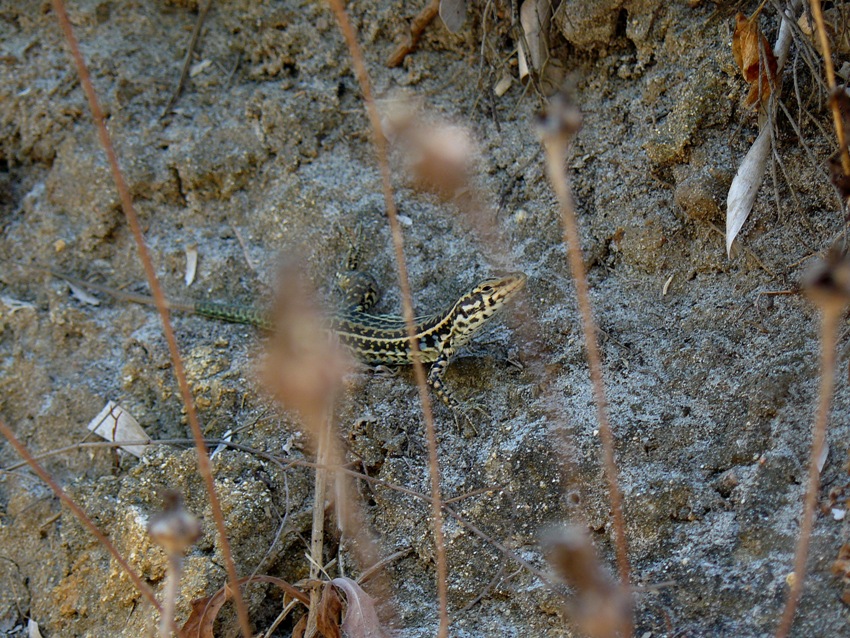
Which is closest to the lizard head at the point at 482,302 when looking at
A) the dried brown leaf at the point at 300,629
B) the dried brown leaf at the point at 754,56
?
the dried brown leaf at the point at 754,56

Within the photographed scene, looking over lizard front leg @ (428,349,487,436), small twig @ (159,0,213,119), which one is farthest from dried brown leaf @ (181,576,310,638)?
small twig @ (159,0,213,119)

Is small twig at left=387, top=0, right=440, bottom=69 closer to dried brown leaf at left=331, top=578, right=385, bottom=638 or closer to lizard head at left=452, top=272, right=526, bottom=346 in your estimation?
lizard head at left=452, top=272, right=526, bottom=346

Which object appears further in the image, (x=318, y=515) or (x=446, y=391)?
(x=446, y=391)

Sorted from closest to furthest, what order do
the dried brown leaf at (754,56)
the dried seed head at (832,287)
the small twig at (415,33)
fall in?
1. the dried seed head at (832,287)
2. the dried brown leaf at (754,56)
3. the small twig at (415,33)

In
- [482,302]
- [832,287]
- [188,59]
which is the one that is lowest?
[832,287]

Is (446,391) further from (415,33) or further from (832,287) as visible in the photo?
(832,287)

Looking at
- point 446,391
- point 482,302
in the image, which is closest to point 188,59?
point 482,302

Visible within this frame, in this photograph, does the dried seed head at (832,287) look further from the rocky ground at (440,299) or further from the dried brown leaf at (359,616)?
the dried brown leaf at (359,616)
